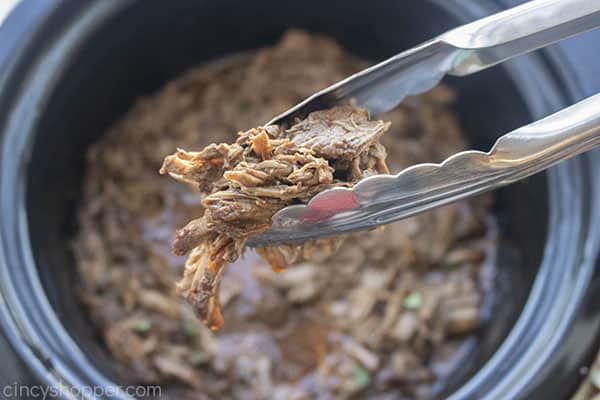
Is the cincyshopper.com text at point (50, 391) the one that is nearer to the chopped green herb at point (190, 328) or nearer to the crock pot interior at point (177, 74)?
the crock pot interior at point (177, 74)

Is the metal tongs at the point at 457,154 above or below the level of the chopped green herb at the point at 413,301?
above

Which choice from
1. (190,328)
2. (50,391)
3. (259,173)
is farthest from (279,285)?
(259,173)

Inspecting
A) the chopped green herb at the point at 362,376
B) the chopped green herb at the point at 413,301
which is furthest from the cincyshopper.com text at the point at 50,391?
the chopped green herb at the point at 413,301

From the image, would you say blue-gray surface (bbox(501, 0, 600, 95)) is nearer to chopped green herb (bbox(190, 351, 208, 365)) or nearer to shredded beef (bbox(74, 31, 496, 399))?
shredded beef (bbox(74, 31, 496, 399))

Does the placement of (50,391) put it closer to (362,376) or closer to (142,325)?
(142,325)

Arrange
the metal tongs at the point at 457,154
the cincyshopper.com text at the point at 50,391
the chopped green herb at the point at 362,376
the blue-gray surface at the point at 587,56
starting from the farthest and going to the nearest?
the chopped green herb at the point at 362,376 → the blue-gray surface at the point at 587,56 → the cincyshopper.com text at the point at 50,391 → the metal tongs at the point at 457,154

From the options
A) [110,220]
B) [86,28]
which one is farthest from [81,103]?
[110,220]

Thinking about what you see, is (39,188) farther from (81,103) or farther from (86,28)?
(86,28)

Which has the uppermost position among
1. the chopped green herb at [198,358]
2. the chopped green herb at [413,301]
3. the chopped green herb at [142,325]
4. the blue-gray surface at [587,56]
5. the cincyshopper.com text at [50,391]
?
the blue-gray surface at [587,56]

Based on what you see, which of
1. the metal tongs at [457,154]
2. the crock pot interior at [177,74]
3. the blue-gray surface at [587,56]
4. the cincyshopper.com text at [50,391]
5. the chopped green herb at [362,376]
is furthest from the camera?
the chopped green herb at [362,376]
